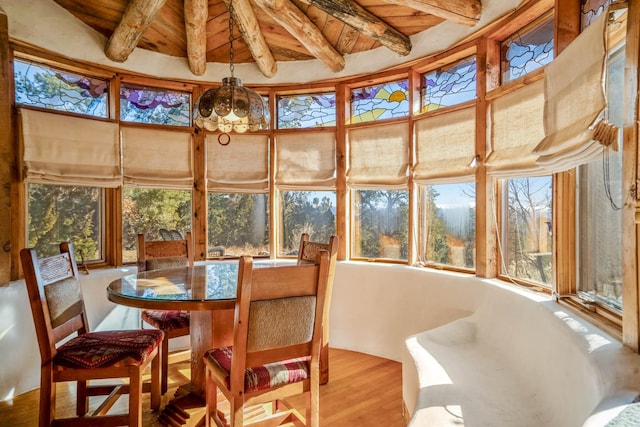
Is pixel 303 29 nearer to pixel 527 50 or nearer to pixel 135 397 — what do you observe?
pixel 527 50

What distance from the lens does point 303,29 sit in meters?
2.91

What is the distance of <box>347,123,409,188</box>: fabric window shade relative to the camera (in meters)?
3.28

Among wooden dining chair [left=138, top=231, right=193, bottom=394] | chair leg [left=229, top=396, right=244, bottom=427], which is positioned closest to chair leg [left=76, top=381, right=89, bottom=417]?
wooden dining chair [left=138, top=231, right=193, bottom=394]

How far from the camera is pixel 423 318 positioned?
2.89 meters

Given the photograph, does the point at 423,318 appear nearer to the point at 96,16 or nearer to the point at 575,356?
the point at 575,356

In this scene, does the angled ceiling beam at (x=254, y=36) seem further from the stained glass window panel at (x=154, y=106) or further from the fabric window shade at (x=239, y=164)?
the stained glass window panel at (x=154, y=106)

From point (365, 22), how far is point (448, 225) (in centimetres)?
174

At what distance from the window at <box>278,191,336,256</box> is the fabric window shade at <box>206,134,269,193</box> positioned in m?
0.32

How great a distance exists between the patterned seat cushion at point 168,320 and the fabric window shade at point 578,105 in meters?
2.49

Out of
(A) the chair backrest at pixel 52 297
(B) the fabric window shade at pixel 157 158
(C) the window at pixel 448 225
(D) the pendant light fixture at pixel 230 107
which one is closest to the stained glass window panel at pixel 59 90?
(B) the fabric window shade at pixel 157 158

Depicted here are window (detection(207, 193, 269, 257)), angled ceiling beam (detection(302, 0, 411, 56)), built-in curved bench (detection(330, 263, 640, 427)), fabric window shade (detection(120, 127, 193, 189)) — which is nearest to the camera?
built-in curved bench (detection(330, 263, 640, 427))

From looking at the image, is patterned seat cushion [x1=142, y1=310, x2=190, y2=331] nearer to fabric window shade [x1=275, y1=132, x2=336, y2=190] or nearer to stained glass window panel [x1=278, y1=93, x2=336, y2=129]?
fabric window shade [x1=275, y1=132, x2=336, y2=190]

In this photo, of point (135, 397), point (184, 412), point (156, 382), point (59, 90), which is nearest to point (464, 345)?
point (184, 412)

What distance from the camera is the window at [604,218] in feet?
5.01
